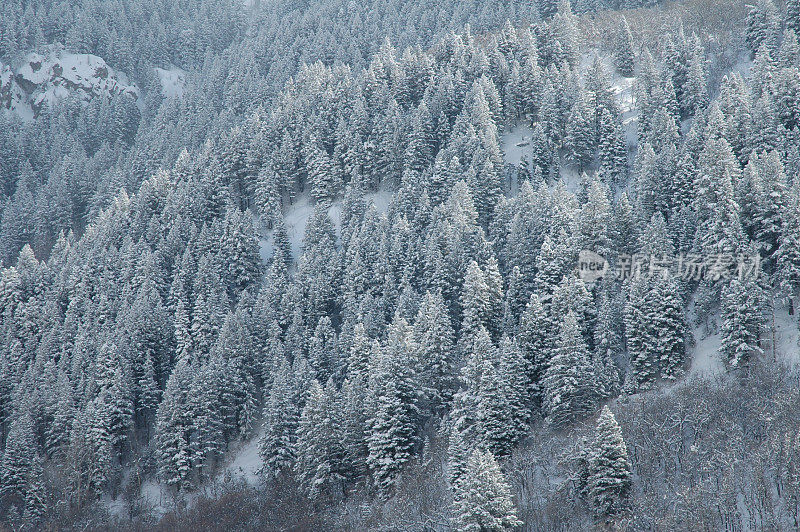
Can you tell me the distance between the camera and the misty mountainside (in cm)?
4969

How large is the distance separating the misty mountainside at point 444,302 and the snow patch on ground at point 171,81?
5694 cm

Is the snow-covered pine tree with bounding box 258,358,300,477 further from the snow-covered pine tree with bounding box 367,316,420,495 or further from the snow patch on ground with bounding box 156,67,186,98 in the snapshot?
the snow patch on ground with bounding box 156,67,186,98

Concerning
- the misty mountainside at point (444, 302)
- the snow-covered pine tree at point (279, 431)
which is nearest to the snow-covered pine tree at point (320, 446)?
the misty mountainside at point (444, 302)

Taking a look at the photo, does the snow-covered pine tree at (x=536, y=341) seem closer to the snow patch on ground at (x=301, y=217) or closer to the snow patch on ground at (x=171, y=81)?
the snow patch on ground at (x=301, y=217)

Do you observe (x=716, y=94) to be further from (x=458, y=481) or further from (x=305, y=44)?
(x=305, y=44)

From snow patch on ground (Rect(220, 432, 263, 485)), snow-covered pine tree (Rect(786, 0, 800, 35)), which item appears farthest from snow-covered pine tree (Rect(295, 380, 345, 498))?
snow-covered pine tree (Rect(786, 0, 800, 35))

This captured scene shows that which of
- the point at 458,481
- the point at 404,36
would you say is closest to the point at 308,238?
the point at 458,481

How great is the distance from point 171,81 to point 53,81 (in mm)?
28134

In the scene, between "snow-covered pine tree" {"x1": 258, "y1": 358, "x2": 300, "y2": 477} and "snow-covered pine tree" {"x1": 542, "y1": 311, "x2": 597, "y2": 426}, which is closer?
"snow-covered pine tree" {"x1": 542, "y1": 311, "x2": 597, "y2": 426}

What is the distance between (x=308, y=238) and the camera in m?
86.2

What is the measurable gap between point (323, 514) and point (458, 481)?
14659 mm

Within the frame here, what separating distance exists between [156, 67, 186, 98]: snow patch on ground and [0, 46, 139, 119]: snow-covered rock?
7.22 meters

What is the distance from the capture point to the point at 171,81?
180m

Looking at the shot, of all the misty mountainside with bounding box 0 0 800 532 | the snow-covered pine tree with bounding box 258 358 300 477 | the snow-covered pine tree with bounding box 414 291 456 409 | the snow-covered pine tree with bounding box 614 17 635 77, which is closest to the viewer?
the misty mountainside with bounding box 0 0 800 532
